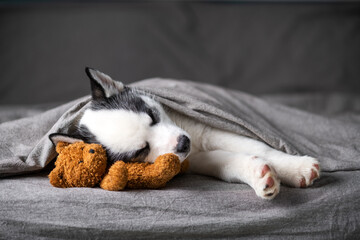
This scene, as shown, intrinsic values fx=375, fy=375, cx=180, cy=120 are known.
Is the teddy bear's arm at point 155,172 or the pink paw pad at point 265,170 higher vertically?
the pink paw pad at point 265,170

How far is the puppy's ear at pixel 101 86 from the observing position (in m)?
1.66

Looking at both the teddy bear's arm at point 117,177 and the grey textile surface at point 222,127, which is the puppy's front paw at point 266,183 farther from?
the teddy bear's arm at point 117,177

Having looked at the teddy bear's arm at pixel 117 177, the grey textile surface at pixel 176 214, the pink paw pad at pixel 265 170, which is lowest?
the grey textile surface at pixel 176 214

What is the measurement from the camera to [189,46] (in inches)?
132

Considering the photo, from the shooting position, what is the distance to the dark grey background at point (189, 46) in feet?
10.7

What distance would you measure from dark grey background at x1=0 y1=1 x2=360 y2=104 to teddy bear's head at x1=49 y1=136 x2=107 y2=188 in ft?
6.22

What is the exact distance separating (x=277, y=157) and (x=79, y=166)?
82 cm

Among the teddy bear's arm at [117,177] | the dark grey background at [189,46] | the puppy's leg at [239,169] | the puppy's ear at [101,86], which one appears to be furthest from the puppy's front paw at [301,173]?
the dark grey background at [189,46]

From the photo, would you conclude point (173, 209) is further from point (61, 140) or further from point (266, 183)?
point (61, 140)

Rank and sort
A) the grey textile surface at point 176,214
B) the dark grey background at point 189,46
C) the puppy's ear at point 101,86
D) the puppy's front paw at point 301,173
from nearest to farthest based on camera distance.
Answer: the grey textile surface at point 176,214, the puppy's front paw at point 301,173, the puppy's ear at point 101,86, the dark grey background at point 189,46

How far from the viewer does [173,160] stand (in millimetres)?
1420

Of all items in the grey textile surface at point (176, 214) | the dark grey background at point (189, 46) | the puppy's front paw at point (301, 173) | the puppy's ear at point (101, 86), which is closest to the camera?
the grey textile surface at point (176, 214)

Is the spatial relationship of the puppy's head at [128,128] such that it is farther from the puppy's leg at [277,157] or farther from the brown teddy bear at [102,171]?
the puppy's leg at [277,157]

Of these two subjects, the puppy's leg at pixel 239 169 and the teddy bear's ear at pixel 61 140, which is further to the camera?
the teddy bear's ear at pixel 61 140
